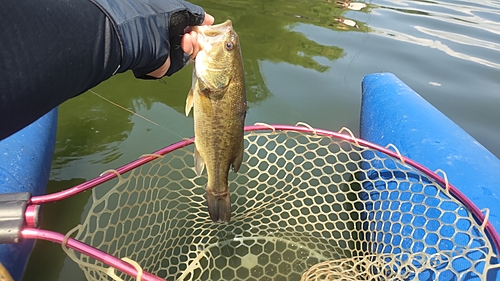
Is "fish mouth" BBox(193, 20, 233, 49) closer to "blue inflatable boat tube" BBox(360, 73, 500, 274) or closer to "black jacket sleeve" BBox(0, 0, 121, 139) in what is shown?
"black jacket sleeve" BBox(0, 0, 121, 139)

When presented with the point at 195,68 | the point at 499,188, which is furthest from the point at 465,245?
the point at 195,68

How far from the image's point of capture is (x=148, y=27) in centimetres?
141

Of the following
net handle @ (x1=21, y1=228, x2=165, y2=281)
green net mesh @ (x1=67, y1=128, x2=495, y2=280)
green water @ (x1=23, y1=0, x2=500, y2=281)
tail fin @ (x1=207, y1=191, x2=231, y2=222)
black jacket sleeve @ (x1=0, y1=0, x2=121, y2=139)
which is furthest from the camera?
green water @ (x1=23, y1=0, x2=500, y2=281)

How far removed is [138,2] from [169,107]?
232cm

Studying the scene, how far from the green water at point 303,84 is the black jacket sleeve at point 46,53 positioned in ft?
4.89

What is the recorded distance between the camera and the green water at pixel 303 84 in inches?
119

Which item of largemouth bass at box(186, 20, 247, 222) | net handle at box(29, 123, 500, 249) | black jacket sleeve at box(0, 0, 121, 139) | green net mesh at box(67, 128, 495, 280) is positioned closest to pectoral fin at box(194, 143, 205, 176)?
largemouth bass at box(186, 20, 247, 222)

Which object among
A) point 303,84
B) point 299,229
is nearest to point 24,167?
point 299,229

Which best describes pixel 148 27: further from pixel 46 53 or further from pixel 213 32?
pixel 46 53

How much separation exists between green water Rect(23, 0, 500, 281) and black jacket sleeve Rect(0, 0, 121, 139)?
1.49 metres

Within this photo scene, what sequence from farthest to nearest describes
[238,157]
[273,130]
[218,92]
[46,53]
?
[273,130] < [238,157] < [218,92] < [46,53]

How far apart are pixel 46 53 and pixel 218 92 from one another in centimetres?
67

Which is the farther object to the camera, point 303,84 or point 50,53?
point 303,84

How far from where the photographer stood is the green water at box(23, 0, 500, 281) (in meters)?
3.03
